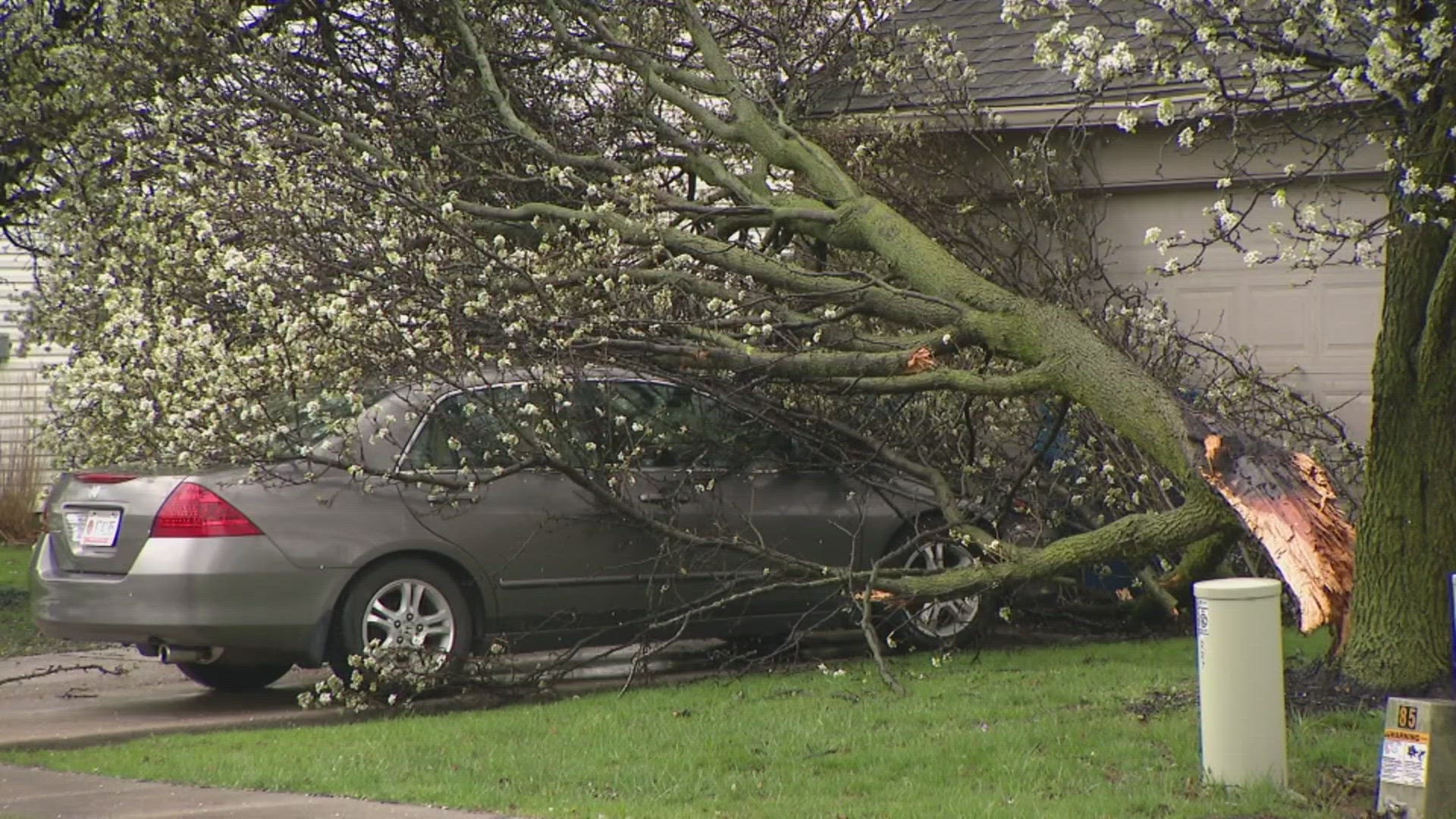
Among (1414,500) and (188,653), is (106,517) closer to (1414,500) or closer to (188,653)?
(188,653)

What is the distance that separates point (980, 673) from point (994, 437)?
6.01 ft

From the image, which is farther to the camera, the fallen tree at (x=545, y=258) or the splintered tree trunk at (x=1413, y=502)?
the fallen tree at (x=545, y=258)

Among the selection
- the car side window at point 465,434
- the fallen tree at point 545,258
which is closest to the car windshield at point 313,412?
the fallen tree at point 545,258

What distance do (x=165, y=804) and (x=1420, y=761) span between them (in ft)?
14.4

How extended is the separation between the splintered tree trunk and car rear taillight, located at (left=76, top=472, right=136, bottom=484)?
19.1 ft

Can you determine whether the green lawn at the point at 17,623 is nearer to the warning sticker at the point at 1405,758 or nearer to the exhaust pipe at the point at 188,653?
the exhaust pipe at the point at 188,653

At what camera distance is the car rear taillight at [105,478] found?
878cm

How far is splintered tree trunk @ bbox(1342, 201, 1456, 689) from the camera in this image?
7352 mm

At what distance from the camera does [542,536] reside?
9273 mm

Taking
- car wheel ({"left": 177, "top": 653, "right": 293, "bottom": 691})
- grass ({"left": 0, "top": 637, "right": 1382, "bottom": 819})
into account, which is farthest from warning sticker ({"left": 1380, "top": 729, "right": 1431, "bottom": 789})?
car wheel ({"left": 177, "top": 653, "right": 293, "bottom": 691})

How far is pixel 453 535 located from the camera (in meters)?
9.02

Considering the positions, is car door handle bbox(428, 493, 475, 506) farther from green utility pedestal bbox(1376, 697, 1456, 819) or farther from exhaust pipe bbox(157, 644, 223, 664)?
green utility pedestal bbox(1376, 697, 1456, 819)

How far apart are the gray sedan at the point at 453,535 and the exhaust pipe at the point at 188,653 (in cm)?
2

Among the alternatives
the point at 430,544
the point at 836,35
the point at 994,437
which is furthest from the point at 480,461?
the point at 836,35
